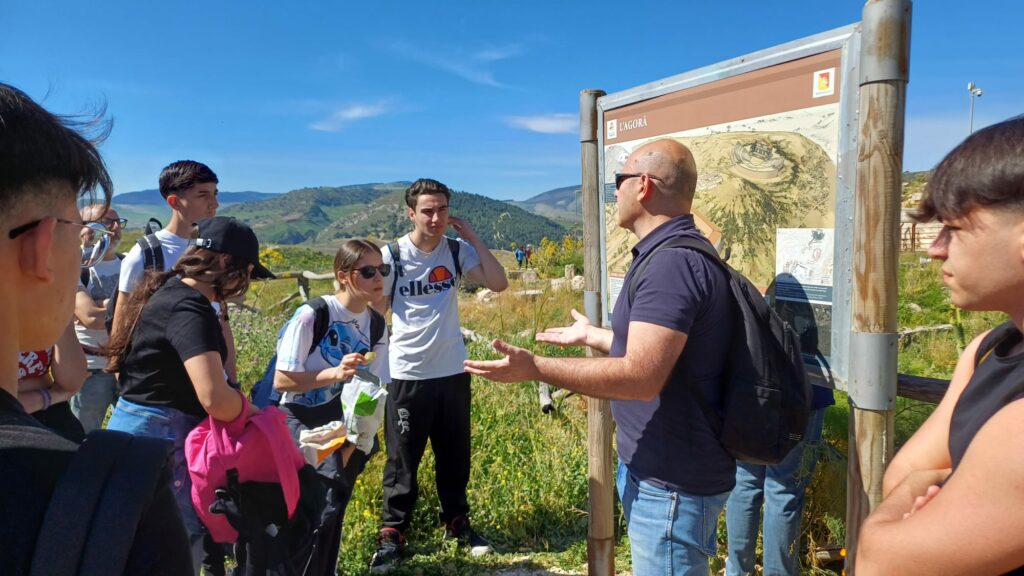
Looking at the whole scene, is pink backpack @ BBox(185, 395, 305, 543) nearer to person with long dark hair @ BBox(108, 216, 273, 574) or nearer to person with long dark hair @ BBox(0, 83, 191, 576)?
person with long dark hair @ BBox(108, 216, 273, 574)

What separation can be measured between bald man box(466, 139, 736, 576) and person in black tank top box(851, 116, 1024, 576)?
2.35ft

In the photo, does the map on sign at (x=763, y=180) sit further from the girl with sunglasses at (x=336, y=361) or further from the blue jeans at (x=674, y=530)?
the girl with sunglasses at (x=336, y=361)

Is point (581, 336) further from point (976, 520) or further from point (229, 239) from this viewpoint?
point (976, 520)

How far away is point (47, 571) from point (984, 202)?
1.52 metres

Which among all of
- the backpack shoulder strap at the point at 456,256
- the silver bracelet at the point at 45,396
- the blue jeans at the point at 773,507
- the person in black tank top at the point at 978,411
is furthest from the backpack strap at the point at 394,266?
the person in black tank top at the point at 978,411

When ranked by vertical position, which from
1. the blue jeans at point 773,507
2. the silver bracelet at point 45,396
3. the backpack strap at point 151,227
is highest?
the backpack strap at point 151,227

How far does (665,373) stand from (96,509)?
1.55m

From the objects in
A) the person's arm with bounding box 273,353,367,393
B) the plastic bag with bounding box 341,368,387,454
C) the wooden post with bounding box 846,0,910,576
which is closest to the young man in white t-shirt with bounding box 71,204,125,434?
the person's arm with bounding box 273,353,367,393

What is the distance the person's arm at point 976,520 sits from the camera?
956 millimetres

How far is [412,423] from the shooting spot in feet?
12.8

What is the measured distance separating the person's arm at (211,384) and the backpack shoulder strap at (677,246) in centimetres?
151

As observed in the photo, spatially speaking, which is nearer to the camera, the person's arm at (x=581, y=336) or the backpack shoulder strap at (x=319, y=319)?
the person's arm at (x=581, y=336)

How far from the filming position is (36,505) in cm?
71

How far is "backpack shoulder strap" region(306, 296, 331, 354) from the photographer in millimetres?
3166
